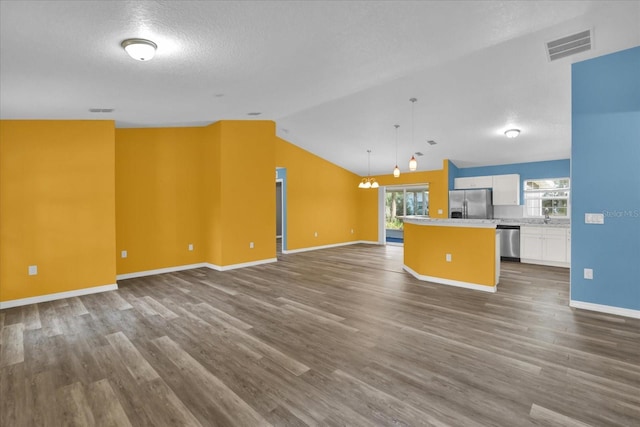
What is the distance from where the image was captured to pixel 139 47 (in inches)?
102

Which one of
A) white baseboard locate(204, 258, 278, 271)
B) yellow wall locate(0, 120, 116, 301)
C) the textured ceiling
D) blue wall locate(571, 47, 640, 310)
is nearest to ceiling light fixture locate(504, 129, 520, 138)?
the textured ceiling

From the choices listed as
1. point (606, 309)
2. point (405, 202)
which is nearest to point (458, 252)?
point (606, 309)

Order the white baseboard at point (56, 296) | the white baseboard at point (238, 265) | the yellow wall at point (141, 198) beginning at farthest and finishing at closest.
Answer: the white baseboard at point (238, 265) < the yellow wall at point (141, 198) < the white baseboard at point (56, 296)

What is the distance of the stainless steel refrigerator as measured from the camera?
787 centimetres

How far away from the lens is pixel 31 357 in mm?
2727

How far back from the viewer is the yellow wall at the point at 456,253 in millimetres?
4547

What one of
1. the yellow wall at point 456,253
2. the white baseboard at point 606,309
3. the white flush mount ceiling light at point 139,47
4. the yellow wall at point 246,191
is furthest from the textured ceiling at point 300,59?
the white baseboard at point 606,309

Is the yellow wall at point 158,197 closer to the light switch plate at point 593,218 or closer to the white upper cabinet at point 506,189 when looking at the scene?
the light switch plate at point 593,218

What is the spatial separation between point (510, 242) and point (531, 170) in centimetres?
203

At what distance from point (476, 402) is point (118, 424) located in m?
2.22

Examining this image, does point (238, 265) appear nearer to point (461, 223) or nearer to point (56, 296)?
point (56, 296)

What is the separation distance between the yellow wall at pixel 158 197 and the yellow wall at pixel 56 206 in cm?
77

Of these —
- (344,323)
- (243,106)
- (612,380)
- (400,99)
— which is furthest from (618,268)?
(243,106)

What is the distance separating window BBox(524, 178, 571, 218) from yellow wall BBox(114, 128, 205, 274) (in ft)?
25.3
